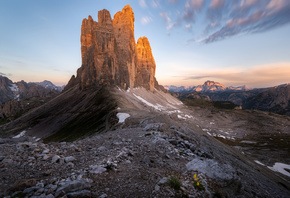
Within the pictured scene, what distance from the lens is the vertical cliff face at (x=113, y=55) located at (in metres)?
102

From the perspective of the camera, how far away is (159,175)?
7887 millimetres

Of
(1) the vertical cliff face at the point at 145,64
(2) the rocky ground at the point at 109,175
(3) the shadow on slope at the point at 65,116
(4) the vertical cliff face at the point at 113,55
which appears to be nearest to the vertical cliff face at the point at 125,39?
(4) the vertical cliff face at the point at 113,55

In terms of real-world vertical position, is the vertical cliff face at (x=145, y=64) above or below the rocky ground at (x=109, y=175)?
above

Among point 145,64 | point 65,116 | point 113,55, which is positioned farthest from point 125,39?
point 65,116

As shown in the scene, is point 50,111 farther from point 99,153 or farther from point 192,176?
point 192,176

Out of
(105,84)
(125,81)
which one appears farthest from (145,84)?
(105,84)

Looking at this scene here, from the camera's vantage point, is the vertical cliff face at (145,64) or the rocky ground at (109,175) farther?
the vertical cliff face at (145,64)

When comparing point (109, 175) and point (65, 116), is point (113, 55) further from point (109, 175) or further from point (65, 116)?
point (109, 175)

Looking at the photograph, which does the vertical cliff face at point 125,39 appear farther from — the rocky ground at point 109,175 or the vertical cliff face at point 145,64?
the rocky ground at point 109,175

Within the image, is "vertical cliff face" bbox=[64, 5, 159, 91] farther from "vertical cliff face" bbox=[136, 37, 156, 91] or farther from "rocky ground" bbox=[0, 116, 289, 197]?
"rocky ground" bbox=[0, 116, 289, 197]

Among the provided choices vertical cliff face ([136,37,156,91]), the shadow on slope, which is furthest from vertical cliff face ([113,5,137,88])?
the shadow on slope

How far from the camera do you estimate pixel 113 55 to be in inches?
4326

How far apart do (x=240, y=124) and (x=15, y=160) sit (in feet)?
425

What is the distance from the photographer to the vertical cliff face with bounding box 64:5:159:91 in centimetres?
10250
